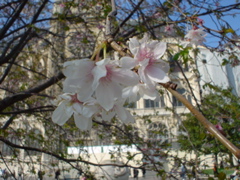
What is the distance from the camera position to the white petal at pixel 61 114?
30.9 inches

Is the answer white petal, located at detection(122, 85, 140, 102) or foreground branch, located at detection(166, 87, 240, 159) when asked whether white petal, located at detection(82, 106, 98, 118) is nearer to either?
white petal, located at detection(122, 85, 140, 102)

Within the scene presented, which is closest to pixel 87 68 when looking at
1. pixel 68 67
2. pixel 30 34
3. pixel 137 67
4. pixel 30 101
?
pixel 68 67

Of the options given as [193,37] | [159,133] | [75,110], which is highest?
[193,37]

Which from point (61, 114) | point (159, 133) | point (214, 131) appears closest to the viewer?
point (214, 131)

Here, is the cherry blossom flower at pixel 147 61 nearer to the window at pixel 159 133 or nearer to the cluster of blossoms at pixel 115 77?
the cluster of blossoms at pixel 115 77

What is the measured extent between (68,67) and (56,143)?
3.80 metres

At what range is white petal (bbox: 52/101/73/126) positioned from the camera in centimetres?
78

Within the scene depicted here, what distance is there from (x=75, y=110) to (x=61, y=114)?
70mm

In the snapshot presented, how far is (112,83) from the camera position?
25.2 inches

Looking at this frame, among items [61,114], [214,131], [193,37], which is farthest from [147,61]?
[193,37]

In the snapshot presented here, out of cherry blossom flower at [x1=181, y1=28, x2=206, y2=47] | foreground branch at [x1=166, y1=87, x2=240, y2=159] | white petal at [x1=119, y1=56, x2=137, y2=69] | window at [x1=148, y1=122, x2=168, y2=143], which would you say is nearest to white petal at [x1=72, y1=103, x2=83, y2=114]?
white petal at [x1=119, y1=56, x2=137, y2=69]

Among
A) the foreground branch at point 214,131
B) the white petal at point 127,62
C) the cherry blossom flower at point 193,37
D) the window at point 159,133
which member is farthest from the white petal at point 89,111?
the window at point 159,133

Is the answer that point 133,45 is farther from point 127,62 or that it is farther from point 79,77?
point 79,77

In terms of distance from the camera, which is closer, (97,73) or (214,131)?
(214,131)
